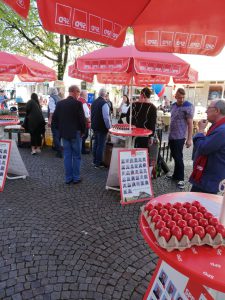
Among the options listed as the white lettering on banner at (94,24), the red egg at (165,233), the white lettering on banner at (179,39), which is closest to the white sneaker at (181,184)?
the white lettering on banner at (179,39)

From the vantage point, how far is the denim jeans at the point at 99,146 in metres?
6.59

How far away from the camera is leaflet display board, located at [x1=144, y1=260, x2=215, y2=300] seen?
1687 mm

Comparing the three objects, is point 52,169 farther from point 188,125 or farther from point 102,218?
point 188,125

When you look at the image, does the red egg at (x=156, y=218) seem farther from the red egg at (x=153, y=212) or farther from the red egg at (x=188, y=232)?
the red egg at (x=188, y=232)

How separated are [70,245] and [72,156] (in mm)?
2513

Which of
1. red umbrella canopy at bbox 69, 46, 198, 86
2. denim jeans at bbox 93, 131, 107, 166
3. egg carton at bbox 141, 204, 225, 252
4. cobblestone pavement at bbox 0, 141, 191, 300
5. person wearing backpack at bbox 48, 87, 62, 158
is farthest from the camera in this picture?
person wearing backpack at bbox 48, 87, 62, 158

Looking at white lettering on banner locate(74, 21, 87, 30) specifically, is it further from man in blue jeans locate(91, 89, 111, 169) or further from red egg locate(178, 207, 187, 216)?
man in blue jeans locate(91, 89, 111, 169)

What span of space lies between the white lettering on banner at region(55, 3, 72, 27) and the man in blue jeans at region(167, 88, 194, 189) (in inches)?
155

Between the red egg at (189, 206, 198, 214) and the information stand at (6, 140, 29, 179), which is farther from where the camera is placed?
the information stand at (6, 140, 29, 179)

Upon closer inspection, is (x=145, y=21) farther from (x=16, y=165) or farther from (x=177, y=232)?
(x=16, y=165)

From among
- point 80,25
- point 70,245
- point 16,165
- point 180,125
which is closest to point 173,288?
point 70,245

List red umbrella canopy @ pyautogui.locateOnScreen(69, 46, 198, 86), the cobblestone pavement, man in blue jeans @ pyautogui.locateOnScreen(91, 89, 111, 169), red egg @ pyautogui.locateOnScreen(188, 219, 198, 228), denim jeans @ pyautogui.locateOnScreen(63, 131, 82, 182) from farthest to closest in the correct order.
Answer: man in blue jeans @ pyautogui.locateOnScreen(91, 89, 111, 169) → denim jeans @ pyautogui.locateOnScreen(63, 131, 82, 182) → red umbrella canopy @ pyautogui.locateOnScreen(69, 46, 198, 86) → the cobblestone pavement → red egg @ pyautogui.locateOnScreen(188, 219, 198, 228)

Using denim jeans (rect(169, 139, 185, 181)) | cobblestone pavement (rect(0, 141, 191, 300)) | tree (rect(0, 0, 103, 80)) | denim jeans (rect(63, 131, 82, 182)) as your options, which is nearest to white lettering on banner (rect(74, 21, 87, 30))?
cobblestone pavement (rect(0, 141, 191, 300))

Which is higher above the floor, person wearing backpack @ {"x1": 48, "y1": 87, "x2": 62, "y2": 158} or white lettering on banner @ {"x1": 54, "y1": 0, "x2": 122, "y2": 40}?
→ white lettering on banner @ {"x1": 54, "y1": 0, "x2": 122, "y2": 40}
